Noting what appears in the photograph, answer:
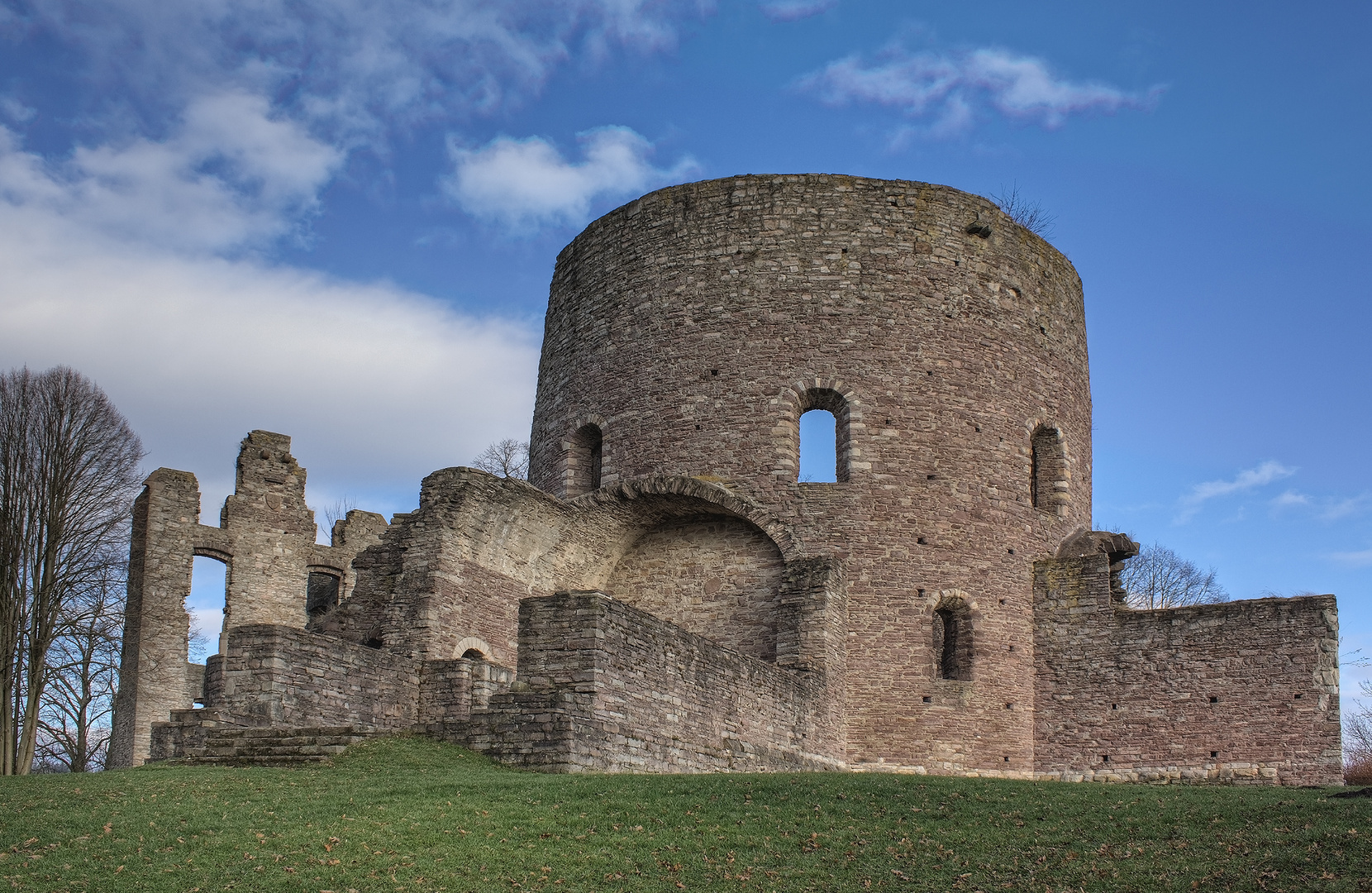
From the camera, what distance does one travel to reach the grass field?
8734mm

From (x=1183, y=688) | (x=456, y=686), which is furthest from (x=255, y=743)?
(x=1183, y=688)

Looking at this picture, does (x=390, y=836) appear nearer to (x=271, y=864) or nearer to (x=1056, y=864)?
(x=271, y=864)

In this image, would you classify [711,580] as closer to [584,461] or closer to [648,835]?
[584,461]

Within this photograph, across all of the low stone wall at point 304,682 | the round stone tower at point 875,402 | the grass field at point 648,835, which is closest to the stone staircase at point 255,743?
the low stone wall at point 304,682

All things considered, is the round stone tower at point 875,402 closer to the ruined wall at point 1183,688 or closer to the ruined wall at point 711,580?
the ruined wall at point 1183,688

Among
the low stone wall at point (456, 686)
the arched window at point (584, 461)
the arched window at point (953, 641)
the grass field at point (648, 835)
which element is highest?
the arched window at point (584, 461)

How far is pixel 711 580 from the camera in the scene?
20.1 metres

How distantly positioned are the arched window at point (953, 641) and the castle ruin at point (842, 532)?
0.04 meters

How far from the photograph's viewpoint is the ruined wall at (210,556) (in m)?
25.0

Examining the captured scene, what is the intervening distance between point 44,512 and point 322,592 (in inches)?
285

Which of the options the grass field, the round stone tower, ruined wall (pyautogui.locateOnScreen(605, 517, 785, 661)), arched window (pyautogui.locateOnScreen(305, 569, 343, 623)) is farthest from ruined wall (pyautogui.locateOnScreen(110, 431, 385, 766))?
the grass field

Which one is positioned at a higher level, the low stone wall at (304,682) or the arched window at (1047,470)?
the arched window at (1047,470)

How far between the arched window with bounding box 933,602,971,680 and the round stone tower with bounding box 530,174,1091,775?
4 centimetres

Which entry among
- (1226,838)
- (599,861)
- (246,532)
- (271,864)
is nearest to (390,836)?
(271,864)
